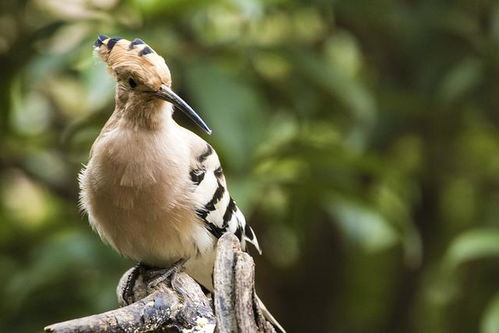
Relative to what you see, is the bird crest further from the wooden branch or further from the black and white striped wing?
the wooden branch

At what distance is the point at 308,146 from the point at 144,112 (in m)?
1.36

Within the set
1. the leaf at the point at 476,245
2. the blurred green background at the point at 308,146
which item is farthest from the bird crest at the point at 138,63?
the leaf at the point at 476,245

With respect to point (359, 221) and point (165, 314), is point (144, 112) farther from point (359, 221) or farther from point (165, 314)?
point (359, 221)

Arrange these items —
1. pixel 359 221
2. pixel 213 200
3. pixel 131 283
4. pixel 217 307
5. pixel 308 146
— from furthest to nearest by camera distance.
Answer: pixel 359 221, pixel 308 146, pixel 213 200, pixel 131 283, pixel 217 307

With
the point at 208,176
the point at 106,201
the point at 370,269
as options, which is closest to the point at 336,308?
the point at 370,269

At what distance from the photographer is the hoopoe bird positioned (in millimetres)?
2857

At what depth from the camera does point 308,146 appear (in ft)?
13.8

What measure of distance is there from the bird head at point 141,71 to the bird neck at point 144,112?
3 cm

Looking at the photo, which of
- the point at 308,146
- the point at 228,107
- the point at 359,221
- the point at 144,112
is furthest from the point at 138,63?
the point at 359,221

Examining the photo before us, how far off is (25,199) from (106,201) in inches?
92.7

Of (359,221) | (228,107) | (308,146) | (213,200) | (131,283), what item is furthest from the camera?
(359,221)

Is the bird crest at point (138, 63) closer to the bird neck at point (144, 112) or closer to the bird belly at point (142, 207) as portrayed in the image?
the bird neck at point (144, 112)

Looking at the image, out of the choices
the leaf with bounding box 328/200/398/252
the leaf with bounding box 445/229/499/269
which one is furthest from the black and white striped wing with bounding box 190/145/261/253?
the leaf with bounding box 328/200/398/252

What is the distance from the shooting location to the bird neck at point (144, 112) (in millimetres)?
2957
